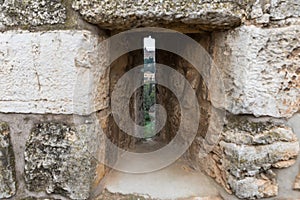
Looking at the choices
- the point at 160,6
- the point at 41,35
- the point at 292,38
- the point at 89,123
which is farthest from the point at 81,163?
the point at 292,38

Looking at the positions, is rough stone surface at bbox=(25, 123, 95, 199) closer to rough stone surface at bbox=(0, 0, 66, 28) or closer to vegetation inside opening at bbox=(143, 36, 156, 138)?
rough stone surface at bbox=(0, 0, 66, 28)

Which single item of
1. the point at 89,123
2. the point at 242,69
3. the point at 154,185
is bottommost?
the point at 154,185

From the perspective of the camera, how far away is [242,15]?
820 mm

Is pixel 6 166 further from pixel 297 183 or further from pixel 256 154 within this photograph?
pixel 297 183

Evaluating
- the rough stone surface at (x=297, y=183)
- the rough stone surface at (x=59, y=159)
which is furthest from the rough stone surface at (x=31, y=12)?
the rough stone surface at (x=297, y=183)

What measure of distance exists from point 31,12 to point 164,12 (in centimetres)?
43

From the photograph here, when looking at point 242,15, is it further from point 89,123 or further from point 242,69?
point 89,123

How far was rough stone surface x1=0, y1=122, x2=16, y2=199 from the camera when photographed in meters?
0.90

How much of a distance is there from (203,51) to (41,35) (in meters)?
0.61

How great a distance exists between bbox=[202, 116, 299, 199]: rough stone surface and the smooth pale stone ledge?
52cm

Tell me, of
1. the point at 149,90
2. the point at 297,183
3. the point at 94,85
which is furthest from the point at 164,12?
the point at 149,90

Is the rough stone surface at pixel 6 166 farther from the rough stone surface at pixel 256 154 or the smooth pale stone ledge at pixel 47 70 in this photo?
the rough stone surface at pixel 256 154

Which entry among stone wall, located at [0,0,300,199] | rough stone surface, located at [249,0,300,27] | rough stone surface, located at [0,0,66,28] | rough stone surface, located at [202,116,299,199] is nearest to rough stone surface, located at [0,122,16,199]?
stone wall, located at [0,0,300,199]

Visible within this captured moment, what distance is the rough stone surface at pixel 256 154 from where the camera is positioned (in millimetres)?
864
